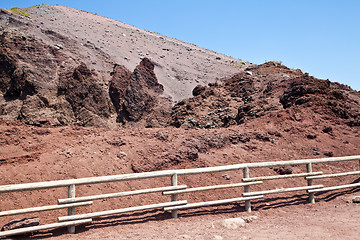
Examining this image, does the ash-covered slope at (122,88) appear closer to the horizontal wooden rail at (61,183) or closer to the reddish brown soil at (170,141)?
the reddish brown soil at (170,141)

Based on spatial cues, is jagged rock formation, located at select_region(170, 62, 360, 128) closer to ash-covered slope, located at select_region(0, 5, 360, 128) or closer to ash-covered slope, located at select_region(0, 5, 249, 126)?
ash-covered slope, located at select_region(0, 5, 360, 128)

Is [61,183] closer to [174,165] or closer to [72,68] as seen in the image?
[174,165]

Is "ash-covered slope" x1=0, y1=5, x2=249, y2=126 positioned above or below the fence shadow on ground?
above

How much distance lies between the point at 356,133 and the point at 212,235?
10.4 metres

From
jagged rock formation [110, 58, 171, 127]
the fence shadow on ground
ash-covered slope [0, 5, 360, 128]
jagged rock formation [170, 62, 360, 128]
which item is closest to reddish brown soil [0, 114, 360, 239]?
the fence shadow on ground

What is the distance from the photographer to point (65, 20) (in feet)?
145

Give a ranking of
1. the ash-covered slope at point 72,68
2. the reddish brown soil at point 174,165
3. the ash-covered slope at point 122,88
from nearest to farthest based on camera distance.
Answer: the reddish brown soil at point 174,165
the ash-covered slope at point 122,88
the ash-covered slope at point 72,68

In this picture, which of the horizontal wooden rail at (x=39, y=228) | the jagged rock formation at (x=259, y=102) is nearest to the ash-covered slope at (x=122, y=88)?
the jagged rock formation at (x=259, y=102)

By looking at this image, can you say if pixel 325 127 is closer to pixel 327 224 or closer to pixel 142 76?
pixel 327 224

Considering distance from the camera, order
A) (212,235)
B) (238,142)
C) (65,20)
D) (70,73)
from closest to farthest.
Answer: (212,235) < (238,142) < (70,73) < (65,20)

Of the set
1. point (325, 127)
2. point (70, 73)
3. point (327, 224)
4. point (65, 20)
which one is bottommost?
point (327, 224)

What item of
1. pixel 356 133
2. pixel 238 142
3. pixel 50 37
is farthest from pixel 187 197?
pixel 50 37

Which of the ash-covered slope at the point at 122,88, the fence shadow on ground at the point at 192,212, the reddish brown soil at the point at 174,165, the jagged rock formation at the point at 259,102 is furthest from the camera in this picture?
the ash-covered slope at the point at 122,88

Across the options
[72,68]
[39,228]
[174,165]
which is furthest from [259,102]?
[72,68]
